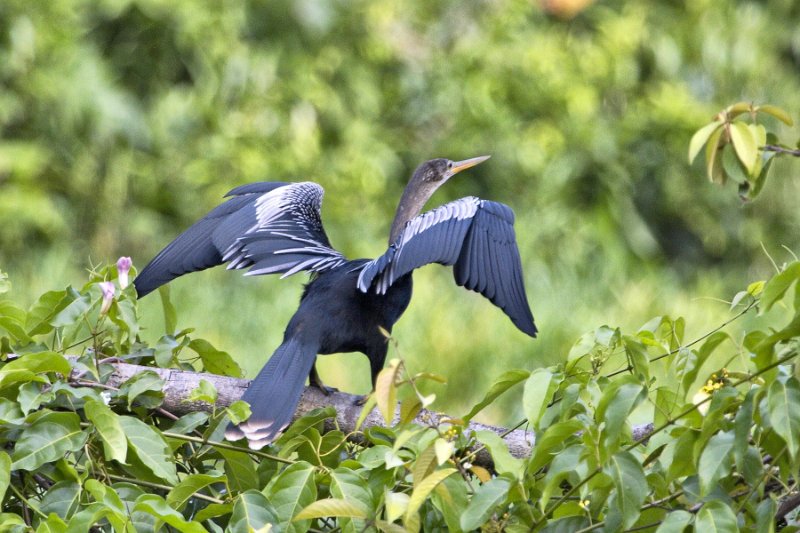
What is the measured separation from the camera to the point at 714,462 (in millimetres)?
1410

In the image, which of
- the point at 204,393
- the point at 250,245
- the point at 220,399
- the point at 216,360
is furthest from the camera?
the point at 250,245

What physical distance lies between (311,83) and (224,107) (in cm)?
47

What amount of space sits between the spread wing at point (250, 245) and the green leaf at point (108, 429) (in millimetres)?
634

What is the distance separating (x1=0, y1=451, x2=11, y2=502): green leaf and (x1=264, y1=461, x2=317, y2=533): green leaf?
358 millimetres

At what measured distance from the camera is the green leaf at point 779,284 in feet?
4.56

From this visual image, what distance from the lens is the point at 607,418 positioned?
4.67ft

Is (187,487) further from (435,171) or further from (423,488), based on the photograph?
(435,171)

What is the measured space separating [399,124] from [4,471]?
185 inches

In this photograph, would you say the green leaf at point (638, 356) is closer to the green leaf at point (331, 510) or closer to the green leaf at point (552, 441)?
the green leaf at point (552, 441)

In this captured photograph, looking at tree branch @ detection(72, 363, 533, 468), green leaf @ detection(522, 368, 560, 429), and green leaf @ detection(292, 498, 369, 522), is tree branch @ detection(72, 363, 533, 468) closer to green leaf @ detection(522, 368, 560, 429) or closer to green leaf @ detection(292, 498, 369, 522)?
green leaf @ detection(522, 368, 560, 429)

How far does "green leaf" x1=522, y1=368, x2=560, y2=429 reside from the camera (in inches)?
61.1

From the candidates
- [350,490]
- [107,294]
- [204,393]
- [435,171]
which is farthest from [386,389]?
[435,171]

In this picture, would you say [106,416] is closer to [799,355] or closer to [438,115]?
[799,355]

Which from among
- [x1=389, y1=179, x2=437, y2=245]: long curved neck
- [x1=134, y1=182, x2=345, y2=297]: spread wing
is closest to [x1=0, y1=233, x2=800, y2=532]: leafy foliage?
[x1=134, y1=182, x2=345, y2=297]: spread wing
